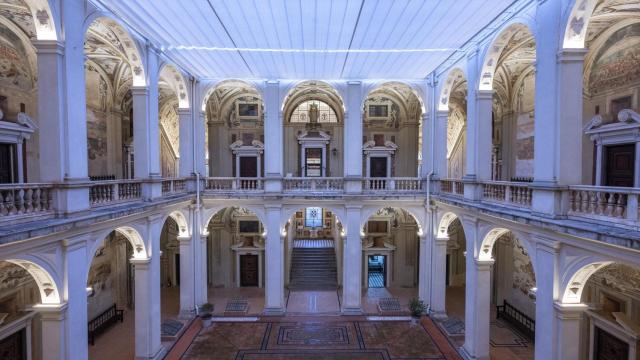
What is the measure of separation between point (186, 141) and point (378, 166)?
1064 cm

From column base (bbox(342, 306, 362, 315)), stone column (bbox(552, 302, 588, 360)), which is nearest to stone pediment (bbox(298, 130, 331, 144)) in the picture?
column base (bbox(342, 306, 362, 315))

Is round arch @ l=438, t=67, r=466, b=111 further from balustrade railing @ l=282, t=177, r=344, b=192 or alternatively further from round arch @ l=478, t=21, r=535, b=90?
balustrade railing @ l=282, t=177, r=344, b=192

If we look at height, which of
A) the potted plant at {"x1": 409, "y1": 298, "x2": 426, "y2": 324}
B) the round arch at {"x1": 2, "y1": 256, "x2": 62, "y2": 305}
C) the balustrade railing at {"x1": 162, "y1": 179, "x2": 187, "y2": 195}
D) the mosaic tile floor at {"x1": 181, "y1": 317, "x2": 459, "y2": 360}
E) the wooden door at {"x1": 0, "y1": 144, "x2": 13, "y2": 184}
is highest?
the wooden door at {"x1": 0, "y1": 144, "x2": 13, "y2": 184}

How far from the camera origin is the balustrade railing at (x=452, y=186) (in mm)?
13086

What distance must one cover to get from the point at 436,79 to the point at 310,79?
537 cm

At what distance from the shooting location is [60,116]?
292 inches

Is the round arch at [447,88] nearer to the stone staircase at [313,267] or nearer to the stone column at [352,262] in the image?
the stone column at [352,262]

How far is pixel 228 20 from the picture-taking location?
944cm

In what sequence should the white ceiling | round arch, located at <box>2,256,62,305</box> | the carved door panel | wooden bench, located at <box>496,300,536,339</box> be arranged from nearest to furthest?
round arch, located at <box>2,256,62,305</box> < the white ceiling < the carved door panel < wooden bench, located at <box>496,300,536,339</box>

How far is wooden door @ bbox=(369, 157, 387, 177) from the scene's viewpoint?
20703 millimetres

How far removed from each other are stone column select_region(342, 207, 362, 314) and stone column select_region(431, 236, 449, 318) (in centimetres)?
318

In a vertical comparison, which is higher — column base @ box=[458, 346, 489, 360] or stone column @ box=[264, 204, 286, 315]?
stone column @ box=[264, 204, 286, 315]

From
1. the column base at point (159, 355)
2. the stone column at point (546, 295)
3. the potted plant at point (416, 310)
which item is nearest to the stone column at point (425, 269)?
the potted plant at point (416, 310)

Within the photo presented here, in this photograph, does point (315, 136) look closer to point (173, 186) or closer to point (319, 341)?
point (173, 186)
